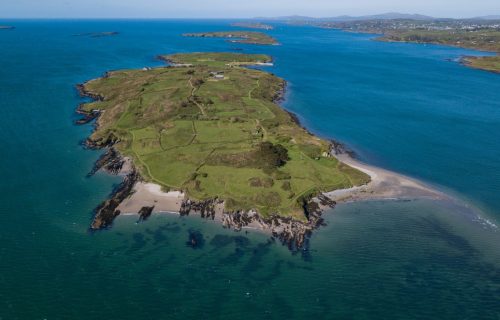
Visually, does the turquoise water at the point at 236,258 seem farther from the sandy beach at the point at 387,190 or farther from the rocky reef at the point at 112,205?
the sandy beach at the point at 387,190

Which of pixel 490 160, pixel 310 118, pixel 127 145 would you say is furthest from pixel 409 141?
pixel 127 145

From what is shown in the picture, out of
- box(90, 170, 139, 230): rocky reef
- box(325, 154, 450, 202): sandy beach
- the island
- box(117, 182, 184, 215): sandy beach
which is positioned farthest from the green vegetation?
box(90, 170, 139, 230): rocky reef

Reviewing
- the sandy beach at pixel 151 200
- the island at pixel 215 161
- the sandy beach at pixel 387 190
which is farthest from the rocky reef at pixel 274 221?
the sandy beach at pixel 387 190

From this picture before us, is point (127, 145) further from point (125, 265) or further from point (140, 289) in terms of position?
point (140, 289)

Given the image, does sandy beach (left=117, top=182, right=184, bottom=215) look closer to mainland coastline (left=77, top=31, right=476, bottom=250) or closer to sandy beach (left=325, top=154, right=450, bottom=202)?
mainland coastline (left=77, top=31, right=476, bottom=250)

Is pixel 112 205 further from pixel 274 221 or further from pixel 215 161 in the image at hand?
pixel 274 221

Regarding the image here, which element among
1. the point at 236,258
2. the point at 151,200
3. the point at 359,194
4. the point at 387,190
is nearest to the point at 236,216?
the point at 236,258
